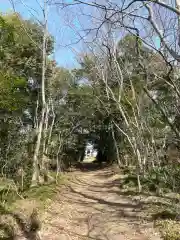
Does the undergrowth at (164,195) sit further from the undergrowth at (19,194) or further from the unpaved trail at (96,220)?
the undergrowth at (19,194)

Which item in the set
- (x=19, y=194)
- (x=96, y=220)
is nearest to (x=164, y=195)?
A: (x=96, y=220)

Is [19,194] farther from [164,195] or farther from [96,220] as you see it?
[164,195]

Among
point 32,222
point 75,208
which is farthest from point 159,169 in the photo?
point 32,222

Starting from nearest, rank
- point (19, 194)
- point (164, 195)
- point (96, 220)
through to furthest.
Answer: point (96, 220) < point (19, 194) < point (164, 195)

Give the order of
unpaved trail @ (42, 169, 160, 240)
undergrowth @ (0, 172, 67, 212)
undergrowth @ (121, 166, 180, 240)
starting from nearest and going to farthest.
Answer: undergrowth @ (121, 166, 180, 240) < unpaved trail @ (42, 169, 160, 240) < undergrowth @ (0, 172, 67, 212)

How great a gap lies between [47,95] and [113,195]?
13203 millimetres

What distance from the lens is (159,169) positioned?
15883mm

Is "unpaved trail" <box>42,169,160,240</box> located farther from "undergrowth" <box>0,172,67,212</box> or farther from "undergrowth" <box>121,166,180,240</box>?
"undergrowth" <box>0,172,67,212</box>

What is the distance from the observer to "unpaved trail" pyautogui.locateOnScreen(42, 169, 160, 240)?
7441 millimetres

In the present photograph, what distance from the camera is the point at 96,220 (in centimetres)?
899

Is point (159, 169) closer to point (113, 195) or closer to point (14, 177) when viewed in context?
point (113, 195)

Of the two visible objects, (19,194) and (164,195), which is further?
(164,195)

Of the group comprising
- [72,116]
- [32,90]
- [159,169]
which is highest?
[32,90]

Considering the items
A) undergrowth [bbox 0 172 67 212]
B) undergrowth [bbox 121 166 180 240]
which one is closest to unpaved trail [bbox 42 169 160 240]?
undergrowth [bbox 121 166 180 240]
